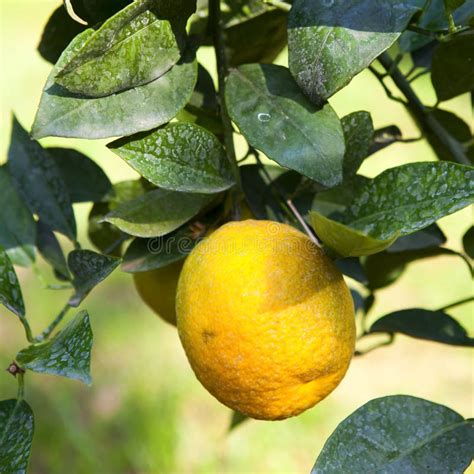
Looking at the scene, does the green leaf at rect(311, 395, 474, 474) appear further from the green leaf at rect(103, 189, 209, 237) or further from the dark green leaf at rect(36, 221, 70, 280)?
the dark green leaf at rect(36, 221, 70, 280)

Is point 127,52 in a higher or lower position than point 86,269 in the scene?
higher

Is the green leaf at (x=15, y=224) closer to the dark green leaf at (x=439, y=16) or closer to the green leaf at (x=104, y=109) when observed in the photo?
the green leaf at (x=104, y=109)

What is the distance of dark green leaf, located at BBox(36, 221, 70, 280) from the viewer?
745 mm

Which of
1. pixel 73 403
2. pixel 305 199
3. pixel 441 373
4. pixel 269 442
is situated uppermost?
pixel 305 199

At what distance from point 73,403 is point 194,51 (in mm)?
1344

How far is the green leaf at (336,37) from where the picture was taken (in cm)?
54

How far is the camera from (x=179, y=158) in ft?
1.93

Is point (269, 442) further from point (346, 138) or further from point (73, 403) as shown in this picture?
point (346, 138)

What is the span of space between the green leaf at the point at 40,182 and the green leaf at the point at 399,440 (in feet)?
1.11

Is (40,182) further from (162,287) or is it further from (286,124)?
(286,124)

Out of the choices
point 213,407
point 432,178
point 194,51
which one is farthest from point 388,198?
point 213,407

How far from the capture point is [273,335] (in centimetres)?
53

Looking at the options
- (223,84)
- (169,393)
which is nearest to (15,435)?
(223,84)

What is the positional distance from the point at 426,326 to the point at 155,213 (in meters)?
0.29
